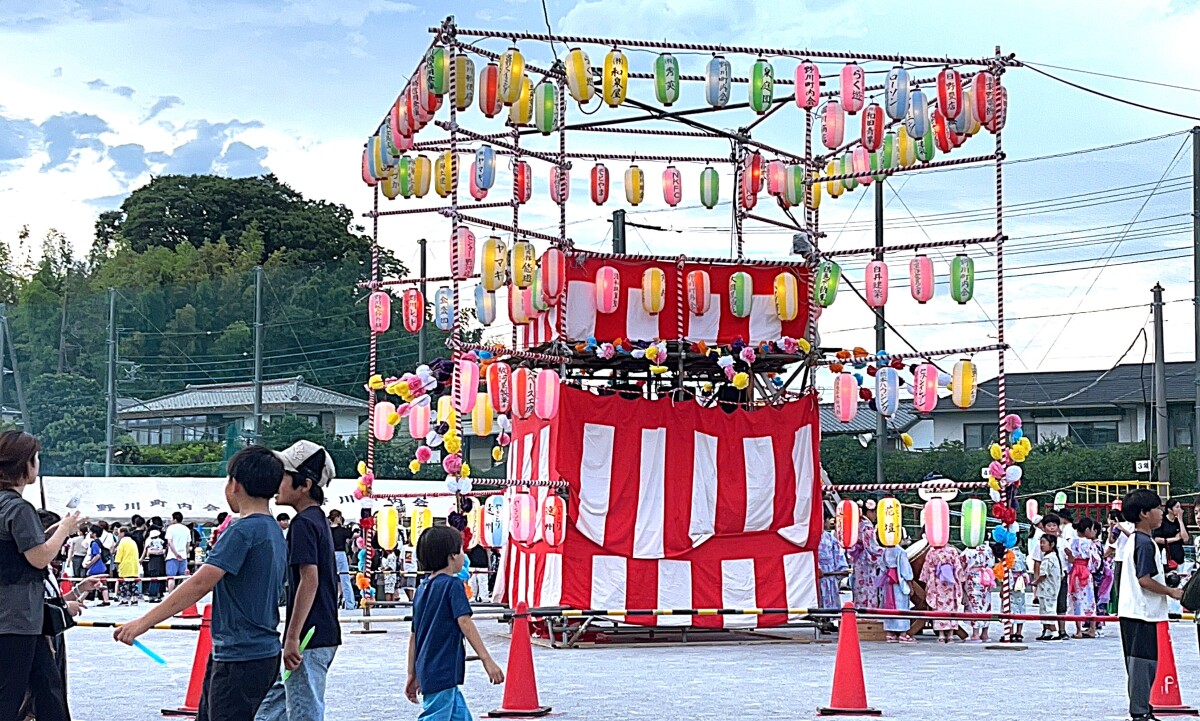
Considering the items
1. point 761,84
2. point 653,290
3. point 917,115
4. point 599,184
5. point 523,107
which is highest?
point 761,84

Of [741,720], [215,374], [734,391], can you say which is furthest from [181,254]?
[741,720]

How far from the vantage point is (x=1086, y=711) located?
35.1ft

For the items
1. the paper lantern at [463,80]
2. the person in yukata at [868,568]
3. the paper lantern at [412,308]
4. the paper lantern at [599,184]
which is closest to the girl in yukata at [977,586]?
the person in yukata at [868,568]

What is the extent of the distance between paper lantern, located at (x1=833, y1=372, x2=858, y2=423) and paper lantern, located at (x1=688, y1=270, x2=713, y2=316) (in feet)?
5.85

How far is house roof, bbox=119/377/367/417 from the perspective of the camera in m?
38.7

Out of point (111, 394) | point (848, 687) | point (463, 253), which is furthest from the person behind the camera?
point (111, 394)

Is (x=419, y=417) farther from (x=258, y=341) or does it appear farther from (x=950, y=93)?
(x=258, y=341)

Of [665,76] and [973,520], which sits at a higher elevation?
[665,76]

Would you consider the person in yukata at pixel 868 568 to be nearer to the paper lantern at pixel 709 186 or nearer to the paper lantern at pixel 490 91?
the paper lantern at pixel 709 186

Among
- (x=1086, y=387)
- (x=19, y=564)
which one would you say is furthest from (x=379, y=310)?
(x=1086, y=387)

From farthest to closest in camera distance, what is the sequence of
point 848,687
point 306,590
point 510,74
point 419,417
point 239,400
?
point 239,400 < point 419,417 < point 510,74 < point 848,687 < point 306,590

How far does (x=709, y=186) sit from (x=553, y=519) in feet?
16.1

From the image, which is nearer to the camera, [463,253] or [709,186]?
[463,253]

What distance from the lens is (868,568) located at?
18.2m
